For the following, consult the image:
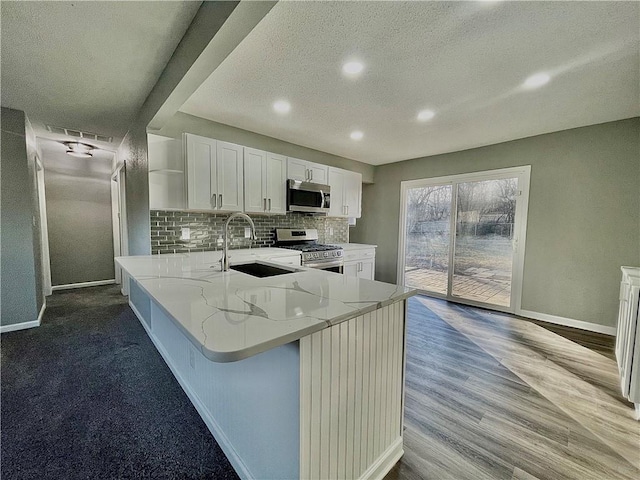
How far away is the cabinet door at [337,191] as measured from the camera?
4234 millimetres

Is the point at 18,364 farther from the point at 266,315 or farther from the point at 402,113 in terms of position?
the point at 402,113

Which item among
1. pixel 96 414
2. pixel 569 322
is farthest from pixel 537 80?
pixel 96 414

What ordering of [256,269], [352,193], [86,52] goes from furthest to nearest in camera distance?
[352,193]
[256,269]
[86,52]

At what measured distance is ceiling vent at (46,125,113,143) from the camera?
3.37m

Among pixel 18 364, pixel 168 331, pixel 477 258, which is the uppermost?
pixel 477 258

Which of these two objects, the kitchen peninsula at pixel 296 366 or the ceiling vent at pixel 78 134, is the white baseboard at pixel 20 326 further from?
the kitchen peninsula at pixel 296 366

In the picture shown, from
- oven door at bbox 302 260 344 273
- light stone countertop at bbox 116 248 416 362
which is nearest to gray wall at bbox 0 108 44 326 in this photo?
light stone countertop at bbox 116 248 416 362

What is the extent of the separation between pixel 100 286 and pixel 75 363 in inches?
133

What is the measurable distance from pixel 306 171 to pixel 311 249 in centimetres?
116

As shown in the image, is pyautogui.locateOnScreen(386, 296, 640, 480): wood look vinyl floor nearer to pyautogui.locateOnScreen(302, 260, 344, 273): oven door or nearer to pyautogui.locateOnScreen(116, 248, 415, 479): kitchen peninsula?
pyautogui.locateOnScreen(116, 248, 415, 479): kitchen peninsula

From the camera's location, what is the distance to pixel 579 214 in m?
3.19

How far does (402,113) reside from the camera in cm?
279

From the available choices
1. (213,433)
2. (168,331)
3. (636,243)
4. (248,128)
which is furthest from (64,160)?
(636,243)

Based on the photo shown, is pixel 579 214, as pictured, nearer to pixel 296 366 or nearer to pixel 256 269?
pixel 256 269
